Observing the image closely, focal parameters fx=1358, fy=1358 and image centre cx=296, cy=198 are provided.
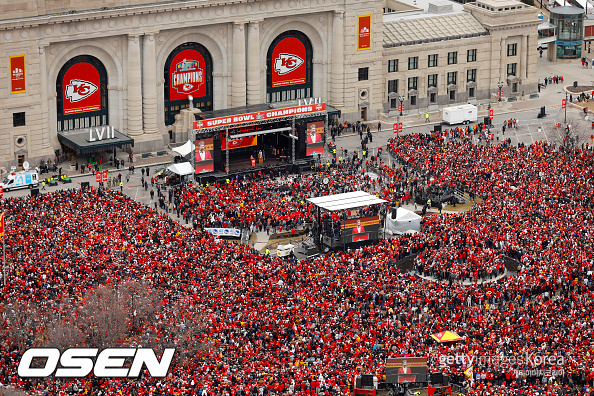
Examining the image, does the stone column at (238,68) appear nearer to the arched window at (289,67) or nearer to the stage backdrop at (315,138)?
the arched window at (289,67)

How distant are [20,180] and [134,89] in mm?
18198

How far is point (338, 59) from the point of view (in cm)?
16062

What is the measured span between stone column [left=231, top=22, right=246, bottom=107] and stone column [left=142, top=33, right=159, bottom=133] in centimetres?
971

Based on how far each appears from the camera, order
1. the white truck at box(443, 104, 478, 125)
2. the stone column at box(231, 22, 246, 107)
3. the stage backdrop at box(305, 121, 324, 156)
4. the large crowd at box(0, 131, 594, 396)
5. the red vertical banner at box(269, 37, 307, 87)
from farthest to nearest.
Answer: the white truck at box(443, 104, 478, 125), the red vertical banner at box(269, 37, 307, 87), the stone column at box(231, 22, 246, 107), the stage backdrop at box(305, 121, 324, 156), the large crowd at box(0, 131, 594, 396)

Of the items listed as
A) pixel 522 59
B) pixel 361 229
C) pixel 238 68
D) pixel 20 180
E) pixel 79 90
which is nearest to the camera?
pixel 361 229

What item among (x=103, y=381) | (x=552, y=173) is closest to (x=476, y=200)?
(x=552, y=173)

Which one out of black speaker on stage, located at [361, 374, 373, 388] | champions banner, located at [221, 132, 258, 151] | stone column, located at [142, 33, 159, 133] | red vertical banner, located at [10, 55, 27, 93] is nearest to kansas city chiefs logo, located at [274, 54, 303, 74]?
stone column, located at [142, 33, 159, 133]

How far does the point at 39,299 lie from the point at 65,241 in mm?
11296

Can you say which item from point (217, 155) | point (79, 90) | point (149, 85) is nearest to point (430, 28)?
point (149, 85)

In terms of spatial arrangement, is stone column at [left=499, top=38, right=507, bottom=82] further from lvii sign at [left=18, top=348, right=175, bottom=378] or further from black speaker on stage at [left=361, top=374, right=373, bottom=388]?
lvii sign at [left=18, top=348, right=175, bottom=378]

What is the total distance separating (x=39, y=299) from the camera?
346 feet

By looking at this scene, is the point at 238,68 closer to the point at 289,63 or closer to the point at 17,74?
the point at 289,63

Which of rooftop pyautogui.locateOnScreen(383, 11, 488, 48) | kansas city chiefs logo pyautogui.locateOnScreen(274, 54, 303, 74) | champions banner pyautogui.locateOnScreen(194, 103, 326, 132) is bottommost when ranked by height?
champions banner pyautogui.locateOnScreen(194, 103, 326, 132)

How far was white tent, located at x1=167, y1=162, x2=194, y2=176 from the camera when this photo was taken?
140 m
